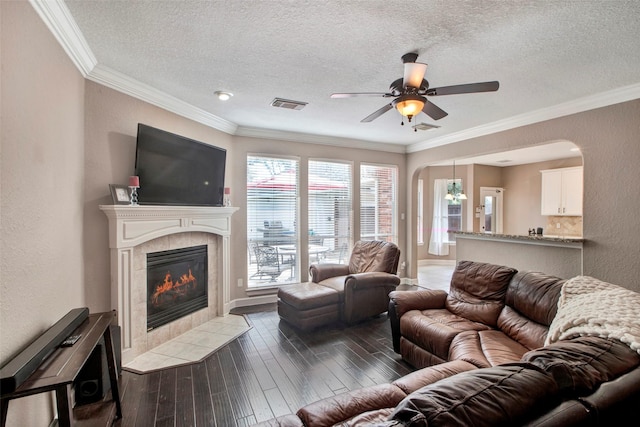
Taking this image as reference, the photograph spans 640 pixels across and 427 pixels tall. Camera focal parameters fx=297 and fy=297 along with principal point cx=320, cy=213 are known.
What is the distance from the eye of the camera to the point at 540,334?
2260 millimetres

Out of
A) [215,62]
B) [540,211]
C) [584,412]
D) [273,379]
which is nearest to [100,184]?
[215,62]

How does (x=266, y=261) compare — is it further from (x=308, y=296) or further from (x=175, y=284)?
(x=175, y=284)

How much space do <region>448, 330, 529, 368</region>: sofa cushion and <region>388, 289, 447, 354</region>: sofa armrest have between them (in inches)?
24.1

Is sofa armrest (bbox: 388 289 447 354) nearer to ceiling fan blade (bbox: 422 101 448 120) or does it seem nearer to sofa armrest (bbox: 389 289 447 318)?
sofa armrest (bbox: 389 289 447 318)

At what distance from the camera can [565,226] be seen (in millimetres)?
6969

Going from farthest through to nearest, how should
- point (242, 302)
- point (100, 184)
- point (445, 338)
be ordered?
1. point (242, 302)
2. point (100, 184)
3. point (445, 338)

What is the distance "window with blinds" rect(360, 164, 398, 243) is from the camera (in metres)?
5.70

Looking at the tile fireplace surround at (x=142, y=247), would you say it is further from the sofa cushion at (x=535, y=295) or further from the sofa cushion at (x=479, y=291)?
the sofa cushion at (x=535, y=295)

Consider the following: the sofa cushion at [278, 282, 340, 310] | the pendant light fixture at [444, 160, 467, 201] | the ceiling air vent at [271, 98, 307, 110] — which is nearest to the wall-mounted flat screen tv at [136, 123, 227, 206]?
the ceiling air vent at [271, 98, 307, 110]

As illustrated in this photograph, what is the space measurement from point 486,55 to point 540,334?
2.25 meters

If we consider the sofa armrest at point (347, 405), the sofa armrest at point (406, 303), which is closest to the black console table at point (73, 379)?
the sofa armrest at point (347, 405)

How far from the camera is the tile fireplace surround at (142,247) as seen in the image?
2.78 m

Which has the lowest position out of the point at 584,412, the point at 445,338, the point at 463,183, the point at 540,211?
the point at 445,338

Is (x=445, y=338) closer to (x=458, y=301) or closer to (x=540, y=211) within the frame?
(x=458, y=301)
